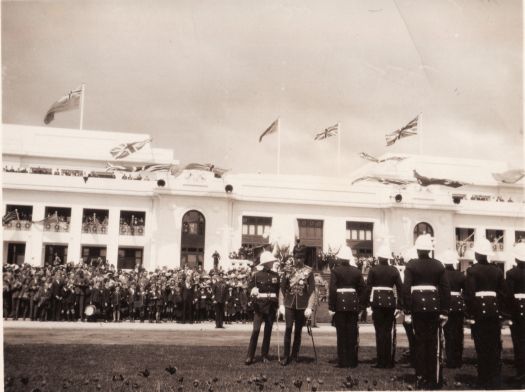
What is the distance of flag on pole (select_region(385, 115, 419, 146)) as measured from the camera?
90.4ft

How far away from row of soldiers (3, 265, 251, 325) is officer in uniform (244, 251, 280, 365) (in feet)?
26.3

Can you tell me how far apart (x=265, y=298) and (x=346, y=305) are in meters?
1.39

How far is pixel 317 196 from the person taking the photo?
103 ft

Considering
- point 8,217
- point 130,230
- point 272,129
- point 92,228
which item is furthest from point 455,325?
point 92,228

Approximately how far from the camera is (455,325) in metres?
10.2

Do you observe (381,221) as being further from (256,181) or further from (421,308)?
(421,308)

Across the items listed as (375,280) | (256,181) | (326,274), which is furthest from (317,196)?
(375,280)

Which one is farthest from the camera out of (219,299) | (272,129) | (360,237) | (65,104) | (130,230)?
(360,237)

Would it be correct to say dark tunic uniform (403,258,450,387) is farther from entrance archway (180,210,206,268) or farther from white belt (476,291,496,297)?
entrance archway (180,210,206,268)

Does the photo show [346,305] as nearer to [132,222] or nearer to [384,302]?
[384,302]

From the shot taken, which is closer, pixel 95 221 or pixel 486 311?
pixel 486 311

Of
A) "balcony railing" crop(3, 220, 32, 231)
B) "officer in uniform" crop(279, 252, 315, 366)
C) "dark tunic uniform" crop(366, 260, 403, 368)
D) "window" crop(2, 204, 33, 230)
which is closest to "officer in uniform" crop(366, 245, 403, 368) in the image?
"dark tunic uniform" crop(366, 260, 403, 368)

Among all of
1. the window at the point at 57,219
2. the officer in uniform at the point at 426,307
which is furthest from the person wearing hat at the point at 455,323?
the window at the point at 57,219

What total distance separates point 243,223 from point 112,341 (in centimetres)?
1928
